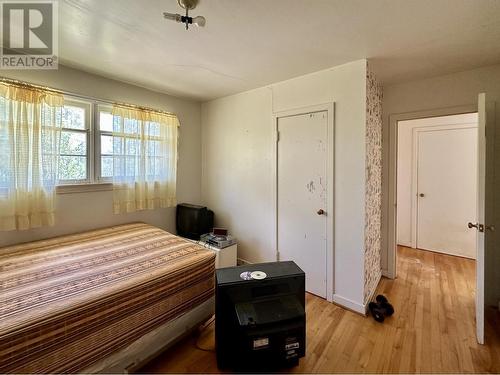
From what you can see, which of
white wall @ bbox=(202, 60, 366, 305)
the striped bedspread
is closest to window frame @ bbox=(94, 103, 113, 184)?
the striped bedspread

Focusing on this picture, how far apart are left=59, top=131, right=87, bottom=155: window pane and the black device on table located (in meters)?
2.09

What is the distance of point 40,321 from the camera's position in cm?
111

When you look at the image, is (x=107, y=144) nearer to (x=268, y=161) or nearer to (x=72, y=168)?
(x=72, y=168)

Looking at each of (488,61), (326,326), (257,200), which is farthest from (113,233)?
(488,61)

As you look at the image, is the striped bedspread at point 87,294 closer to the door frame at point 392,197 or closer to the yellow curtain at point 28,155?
the yellow curtain at point 28,155

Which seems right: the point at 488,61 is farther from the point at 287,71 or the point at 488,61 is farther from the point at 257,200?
the point at 257,200

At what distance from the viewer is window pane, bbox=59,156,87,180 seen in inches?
92.0

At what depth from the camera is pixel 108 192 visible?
106 inches

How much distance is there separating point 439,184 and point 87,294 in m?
4.63

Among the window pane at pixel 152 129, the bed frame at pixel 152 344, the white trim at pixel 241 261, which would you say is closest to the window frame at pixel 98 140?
the window pane at pixel 152 129

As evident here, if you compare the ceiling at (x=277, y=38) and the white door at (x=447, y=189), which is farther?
the white door at (x=447, y=189)

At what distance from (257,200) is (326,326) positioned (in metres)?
1.57

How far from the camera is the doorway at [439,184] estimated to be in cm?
344

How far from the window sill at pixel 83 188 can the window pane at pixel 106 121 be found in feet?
2.12
